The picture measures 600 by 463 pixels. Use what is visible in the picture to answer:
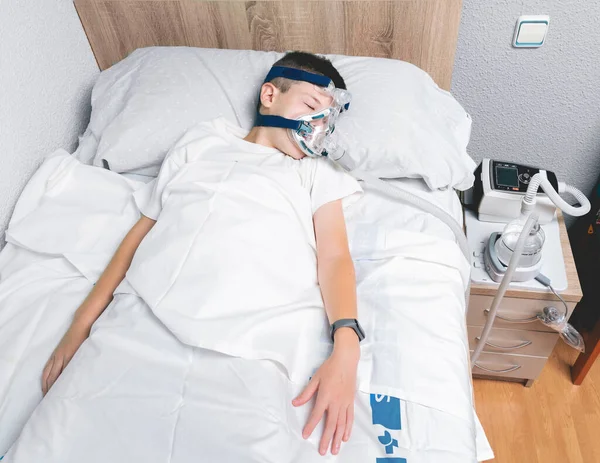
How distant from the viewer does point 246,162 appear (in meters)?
1.20

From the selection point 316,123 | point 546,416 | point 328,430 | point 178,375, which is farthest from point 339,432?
point 546,416

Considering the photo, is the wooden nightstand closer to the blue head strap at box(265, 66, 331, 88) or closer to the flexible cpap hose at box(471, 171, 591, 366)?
the flexible cpap hose at box(471, 171, 591, 366)

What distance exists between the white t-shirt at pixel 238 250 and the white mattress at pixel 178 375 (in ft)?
0.17

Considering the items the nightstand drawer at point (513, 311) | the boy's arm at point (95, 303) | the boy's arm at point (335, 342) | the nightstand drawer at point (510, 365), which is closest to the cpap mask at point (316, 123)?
the boy's arm at point (335, 342)

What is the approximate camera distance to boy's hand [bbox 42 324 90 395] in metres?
1.00

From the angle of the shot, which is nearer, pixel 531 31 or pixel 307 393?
pixel 307 393

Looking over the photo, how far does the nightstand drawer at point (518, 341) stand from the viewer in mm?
1475

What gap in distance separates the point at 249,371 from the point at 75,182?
30.0 inches

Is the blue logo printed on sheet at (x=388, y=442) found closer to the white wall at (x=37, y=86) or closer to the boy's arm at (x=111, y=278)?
the boy's arm at (x=111, y=278)

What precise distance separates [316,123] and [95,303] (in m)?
0.64

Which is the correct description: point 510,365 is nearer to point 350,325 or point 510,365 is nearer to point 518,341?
point 518,341

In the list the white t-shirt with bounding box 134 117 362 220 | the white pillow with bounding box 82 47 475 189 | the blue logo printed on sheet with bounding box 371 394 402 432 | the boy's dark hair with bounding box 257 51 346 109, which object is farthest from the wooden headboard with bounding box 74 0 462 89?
the blue logo printed on sheet with bounding box 371 394 402 432

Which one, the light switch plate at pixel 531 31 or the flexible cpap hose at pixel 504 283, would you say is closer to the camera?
the flexible cpap hose at pixel 504 283

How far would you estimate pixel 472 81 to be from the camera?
1543mm
